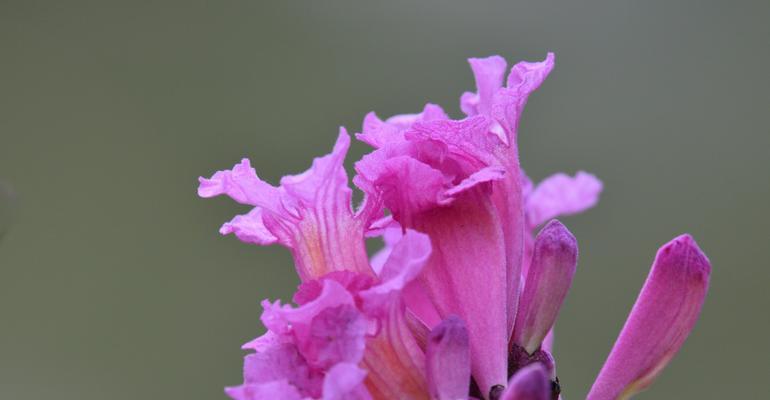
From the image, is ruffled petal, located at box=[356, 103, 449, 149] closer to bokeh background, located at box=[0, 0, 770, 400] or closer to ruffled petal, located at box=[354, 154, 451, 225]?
ruffled petal, located at box=[354, 154, 451, 225]

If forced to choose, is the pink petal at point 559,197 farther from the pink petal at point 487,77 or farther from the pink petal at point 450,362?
the pink petal at point 450,362

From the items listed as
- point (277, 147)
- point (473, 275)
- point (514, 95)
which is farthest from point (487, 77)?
point (277, 147)

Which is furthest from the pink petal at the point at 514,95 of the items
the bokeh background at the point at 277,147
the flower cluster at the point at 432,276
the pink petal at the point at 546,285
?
the bokeh background at the point at 277,147

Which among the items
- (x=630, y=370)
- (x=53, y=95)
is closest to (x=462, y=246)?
(x=630, y=370)

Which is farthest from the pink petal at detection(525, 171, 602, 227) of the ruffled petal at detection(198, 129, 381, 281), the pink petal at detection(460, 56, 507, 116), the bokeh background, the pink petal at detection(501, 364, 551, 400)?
the bokeh background

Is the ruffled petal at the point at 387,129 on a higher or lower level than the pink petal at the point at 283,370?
higher

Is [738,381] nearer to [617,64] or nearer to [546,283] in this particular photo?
[617,64]
